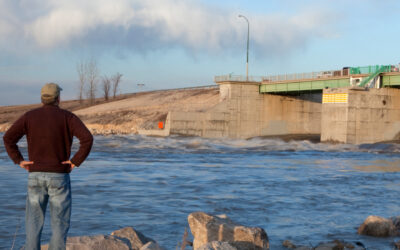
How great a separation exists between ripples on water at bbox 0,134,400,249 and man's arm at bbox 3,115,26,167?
389 centimetres

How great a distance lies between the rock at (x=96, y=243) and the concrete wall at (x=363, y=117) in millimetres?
44066

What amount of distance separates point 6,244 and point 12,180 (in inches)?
463

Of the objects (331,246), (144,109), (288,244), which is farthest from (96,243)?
(144,109)

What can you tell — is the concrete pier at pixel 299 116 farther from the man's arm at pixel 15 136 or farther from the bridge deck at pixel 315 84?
the man's arm at pixel 15 136

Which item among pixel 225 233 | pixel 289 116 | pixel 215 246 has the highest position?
pixel 289 116

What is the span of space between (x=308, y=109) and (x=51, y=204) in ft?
212

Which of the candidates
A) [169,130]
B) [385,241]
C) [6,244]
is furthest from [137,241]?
[169,130]

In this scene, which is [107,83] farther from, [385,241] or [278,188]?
[385,241]

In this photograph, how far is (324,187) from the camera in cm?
2014

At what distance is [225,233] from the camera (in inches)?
333

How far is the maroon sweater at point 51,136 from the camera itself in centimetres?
616

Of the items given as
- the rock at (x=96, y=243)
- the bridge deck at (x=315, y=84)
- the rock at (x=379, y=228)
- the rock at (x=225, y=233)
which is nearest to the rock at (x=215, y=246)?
the rock at (x=225, y=233)

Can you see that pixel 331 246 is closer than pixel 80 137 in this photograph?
No

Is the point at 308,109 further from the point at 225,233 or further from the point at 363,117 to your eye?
the point at 225,233
